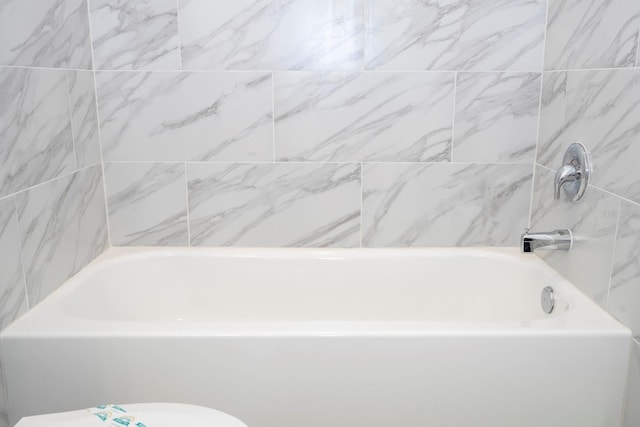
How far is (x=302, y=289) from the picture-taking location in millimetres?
2002

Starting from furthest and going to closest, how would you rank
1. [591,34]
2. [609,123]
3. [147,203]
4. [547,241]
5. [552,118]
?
1. [147,203]
2. [552,118]
3. [547,241]
4. [591,34]
5. [609,123]

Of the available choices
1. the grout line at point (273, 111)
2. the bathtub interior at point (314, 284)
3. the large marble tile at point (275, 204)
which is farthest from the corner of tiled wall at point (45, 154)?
the grout line at point (273, 111)

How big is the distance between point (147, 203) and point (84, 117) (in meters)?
0.39

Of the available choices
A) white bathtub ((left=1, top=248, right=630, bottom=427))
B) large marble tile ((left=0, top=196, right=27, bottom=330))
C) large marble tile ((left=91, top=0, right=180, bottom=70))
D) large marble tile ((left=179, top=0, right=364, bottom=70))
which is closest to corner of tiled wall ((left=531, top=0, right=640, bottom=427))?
white bathtub ((left=1, top=248, right=630, bottom=427))

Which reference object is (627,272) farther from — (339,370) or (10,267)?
(10,267)

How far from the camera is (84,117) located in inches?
72.9

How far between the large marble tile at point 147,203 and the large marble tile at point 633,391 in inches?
60.7

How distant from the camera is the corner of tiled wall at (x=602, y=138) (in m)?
1.31

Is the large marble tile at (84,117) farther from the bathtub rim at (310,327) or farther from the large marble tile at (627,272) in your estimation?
the large marble tile at (627,272)

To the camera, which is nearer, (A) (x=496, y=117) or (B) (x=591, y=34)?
(B) (x=591, y=34)

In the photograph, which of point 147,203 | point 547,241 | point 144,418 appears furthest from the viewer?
point 147,203

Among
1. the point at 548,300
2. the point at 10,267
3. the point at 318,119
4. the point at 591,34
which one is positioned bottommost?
the point at 548,300

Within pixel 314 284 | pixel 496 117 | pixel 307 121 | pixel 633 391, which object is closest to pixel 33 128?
pixel 307 121

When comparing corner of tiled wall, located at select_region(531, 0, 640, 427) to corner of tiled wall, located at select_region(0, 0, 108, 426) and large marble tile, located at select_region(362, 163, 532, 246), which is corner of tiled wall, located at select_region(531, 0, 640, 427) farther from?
corner of tiled wall, located at select_region(0, 0, 108, 426)
